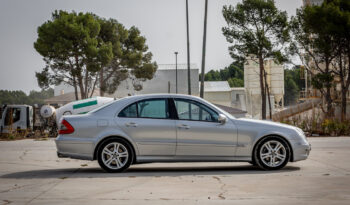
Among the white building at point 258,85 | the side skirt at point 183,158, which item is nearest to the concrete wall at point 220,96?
the white building at point 258,85

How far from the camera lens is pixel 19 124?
3631 centimetres

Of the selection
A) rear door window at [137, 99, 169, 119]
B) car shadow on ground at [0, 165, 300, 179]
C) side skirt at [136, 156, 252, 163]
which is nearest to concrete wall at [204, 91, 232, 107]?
car shadow on ground at [0, 165, 300, 179]

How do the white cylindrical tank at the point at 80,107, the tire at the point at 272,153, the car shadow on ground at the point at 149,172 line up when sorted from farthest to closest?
1. the white cylindrical tank at the point at 80,107
2. the tire at the point at 272,153
3. the car shadow on ground at the point at 149,172

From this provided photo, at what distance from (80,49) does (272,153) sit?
44.4 m

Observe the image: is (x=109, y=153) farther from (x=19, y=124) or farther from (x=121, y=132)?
(x=19, y=124)

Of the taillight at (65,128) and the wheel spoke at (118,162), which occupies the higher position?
the taillight at (65,128)

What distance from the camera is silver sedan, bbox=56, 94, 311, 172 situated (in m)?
10.3

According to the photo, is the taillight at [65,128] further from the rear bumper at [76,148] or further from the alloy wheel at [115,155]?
the alloy wheel at [115,155]

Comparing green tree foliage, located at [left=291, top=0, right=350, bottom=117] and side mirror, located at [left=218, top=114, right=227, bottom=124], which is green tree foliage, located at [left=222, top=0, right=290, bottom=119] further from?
side mirror, located at [left=218, top=114, right=227, bottom=124]

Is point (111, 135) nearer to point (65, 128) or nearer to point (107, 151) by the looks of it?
point (107, 151)

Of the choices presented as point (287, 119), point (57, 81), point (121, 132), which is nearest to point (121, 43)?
point (57, 81)

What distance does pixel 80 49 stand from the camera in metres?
53.1

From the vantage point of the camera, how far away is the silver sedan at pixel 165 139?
10.3m

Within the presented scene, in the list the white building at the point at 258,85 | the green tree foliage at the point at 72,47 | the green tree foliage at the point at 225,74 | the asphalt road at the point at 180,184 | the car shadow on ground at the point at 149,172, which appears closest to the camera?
the asphalt road at the point at 180,184
